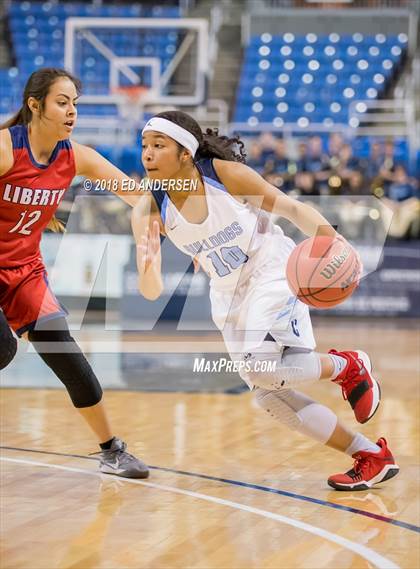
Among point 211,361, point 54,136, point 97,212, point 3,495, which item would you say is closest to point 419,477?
point 3,495

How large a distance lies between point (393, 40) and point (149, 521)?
1693cm

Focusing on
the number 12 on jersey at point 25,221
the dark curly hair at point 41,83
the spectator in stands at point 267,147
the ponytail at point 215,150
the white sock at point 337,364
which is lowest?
the white sock at point 337,364

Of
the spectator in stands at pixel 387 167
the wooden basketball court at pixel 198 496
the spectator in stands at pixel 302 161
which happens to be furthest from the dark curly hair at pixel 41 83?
the spectator in stands at pixel 387 167

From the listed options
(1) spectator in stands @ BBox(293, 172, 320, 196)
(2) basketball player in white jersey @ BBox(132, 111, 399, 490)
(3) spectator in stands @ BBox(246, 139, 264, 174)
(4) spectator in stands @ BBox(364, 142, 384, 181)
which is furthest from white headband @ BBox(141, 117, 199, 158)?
(4) spectator in stands @ BBox(364, 142, 384, 181)

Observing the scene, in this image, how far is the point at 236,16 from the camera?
20.7 metres

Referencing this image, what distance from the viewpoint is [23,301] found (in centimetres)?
459

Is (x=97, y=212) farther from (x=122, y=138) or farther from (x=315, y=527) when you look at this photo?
(x=315, y=527)

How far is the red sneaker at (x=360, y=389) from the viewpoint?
4.60m

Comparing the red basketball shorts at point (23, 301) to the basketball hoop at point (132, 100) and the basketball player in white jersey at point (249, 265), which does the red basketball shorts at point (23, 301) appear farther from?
the basketball hoop at point (132, 100)

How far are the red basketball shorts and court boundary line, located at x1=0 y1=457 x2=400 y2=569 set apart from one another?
33.7 inches

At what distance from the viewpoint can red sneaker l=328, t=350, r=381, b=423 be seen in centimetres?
460

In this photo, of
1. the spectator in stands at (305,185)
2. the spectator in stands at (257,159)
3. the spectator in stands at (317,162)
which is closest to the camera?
the spectator in stands at (305,185)

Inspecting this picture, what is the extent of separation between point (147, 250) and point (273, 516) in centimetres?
120

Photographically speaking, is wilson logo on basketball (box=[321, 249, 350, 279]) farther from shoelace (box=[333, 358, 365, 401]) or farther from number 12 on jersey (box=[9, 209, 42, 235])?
number 12 on jersey (box=[9, 209, 42, 235])
